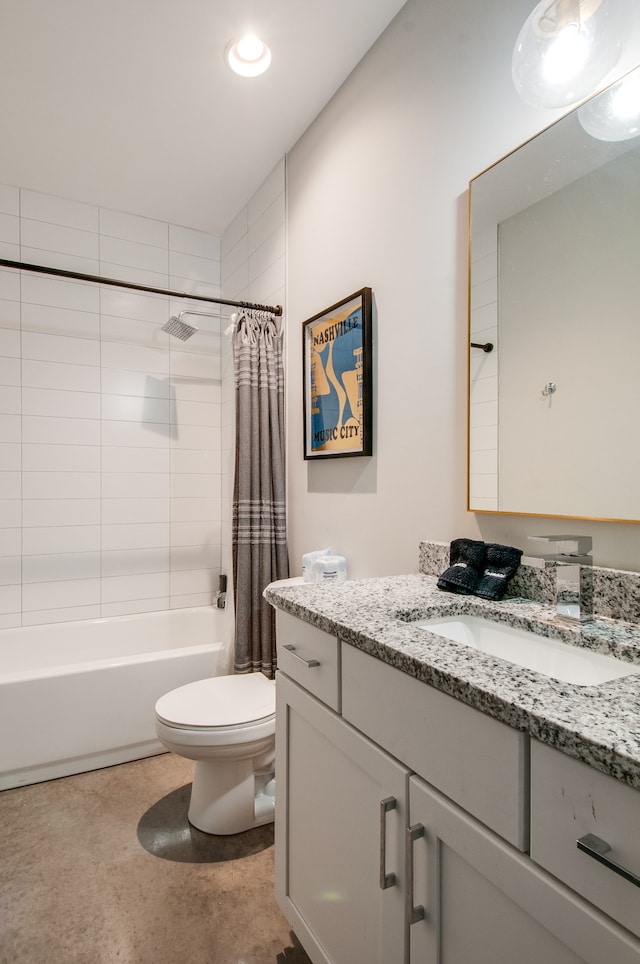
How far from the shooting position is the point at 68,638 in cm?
272

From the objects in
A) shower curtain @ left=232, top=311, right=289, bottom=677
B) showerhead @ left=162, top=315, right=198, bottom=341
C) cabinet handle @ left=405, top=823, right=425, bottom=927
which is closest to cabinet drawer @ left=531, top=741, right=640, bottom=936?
cabinet handle @ left=405, top=823, right=425, bottom=927

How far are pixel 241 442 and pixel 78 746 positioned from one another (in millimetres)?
1435

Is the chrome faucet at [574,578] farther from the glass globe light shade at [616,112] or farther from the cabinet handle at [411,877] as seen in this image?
the glass globe light shade at [616,112]

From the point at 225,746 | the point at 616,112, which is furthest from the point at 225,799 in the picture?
the point at 616,112

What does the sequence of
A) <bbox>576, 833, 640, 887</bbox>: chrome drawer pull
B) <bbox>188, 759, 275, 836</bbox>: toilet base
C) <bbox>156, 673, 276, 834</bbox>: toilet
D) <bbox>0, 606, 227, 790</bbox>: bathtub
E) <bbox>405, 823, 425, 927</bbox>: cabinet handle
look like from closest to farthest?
1. <bbox>576, 833, 640, 887</bbox>: chrome drawer pull
2. <bbox>405, 823, 425, 927</bbox>: cabinet handle
3. <bbox>156, 673, 276, 834</bbox>: toilet
4. <bbox>188, 759, 275, 836</bbox>: toilet base
5. <bbox>0, 606, 227, 790</bbox>: bathtub

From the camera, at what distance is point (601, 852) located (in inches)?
20.6

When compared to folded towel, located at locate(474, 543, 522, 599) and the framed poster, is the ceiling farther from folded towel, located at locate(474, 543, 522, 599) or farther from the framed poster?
folded towel, located at locate(474, 543, 522, 599)

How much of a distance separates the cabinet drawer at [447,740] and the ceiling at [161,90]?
6.48 ft

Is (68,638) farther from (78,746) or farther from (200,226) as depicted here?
(200,226)

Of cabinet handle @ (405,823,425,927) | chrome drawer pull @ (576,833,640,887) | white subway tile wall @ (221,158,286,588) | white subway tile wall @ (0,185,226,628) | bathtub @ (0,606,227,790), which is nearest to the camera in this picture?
chrome drawer pull @ (576,833,640,887)

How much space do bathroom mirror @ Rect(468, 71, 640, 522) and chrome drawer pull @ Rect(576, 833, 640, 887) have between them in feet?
2.10

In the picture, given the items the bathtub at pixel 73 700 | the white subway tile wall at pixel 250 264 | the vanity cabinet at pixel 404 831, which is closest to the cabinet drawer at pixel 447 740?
the vanity cabinet at pixel 404 831

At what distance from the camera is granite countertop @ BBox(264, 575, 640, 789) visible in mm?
558

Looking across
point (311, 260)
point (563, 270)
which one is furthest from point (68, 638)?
point (563, 270)
